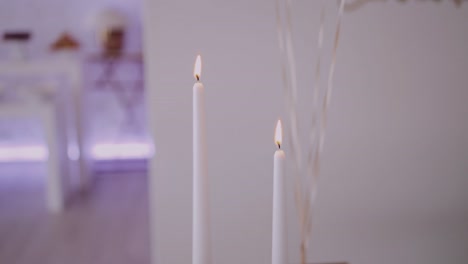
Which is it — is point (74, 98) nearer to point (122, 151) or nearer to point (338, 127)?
point (122, 151)

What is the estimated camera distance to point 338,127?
1822mm

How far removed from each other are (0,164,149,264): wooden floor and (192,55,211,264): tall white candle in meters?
1.86

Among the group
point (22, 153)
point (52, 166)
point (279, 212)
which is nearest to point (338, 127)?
point (279, 212)

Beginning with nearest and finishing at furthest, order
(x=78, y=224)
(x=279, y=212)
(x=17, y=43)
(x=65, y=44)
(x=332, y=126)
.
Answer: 1. (x=279, y=212)
2. (x=332, y=126)
3. (x=78, y=224)
4. (x=17, y=43)
5. (x=65, y=44)

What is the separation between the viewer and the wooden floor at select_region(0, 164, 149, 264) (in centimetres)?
261

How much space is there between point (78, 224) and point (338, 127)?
1.65m

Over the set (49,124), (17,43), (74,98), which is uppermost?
(17,43)

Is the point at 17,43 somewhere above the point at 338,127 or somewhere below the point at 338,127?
above

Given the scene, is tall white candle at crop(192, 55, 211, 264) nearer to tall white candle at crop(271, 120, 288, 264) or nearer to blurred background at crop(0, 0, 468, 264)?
tall white candle at crop(271, 120, 288, 264)

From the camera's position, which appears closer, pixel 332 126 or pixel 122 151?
pixel 332 126

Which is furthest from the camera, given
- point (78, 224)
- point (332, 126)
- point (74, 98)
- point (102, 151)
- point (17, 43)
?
point (102, 151)

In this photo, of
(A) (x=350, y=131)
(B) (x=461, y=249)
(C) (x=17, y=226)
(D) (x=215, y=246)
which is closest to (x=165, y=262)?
(D) (x=215, y=246)

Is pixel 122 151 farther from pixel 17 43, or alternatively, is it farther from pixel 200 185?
pixel 200 185

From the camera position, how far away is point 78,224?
298 cm
